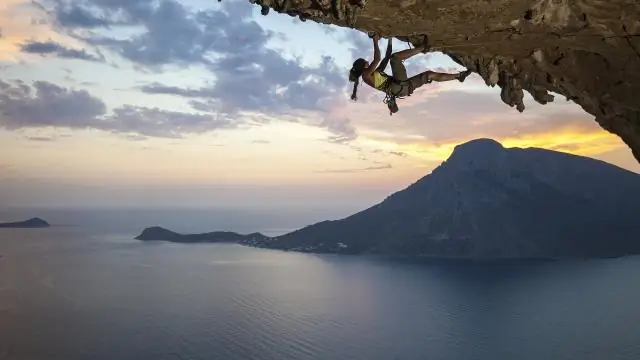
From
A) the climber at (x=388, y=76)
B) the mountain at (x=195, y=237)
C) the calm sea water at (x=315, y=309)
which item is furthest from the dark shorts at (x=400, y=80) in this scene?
the mountain at (x=195, y=237)

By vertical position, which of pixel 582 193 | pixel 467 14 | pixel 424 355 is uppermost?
pixel 582 193

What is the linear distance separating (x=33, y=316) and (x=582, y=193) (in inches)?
4966

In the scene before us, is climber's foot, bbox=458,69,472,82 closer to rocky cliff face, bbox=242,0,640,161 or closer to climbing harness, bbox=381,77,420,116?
rocky cliff face, bbox=242,0,640,161

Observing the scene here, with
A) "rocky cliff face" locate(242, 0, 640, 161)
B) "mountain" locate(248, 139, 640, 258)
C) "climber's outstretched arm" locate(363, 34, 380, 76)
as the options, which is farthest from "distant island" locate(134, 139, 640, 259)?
"climber's outstretched arm" locate(363, 34, 380, 76)

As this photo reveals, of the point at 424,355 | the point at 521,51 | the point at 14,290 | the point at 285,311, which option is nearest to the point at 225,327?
the point at 285,311

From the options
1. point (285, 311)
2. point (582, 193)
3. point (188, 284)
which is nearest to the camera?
point (285, 311)

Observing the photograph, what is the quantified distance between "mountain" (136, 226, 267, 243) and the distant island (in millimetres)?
2036

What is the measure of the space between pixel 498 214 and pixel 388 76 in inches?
4836

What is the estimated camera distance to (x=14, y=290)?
66625 mm

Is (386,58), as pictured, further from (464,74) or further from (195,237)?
(195,237)

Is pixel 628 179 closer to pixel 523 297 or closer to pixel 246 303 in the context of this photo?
pixel 523 297

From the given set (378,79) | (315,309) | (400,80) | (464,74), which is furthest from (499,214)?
(378,79)

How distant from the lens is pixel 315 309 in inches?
2354

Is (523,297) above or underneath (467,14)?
underneath
